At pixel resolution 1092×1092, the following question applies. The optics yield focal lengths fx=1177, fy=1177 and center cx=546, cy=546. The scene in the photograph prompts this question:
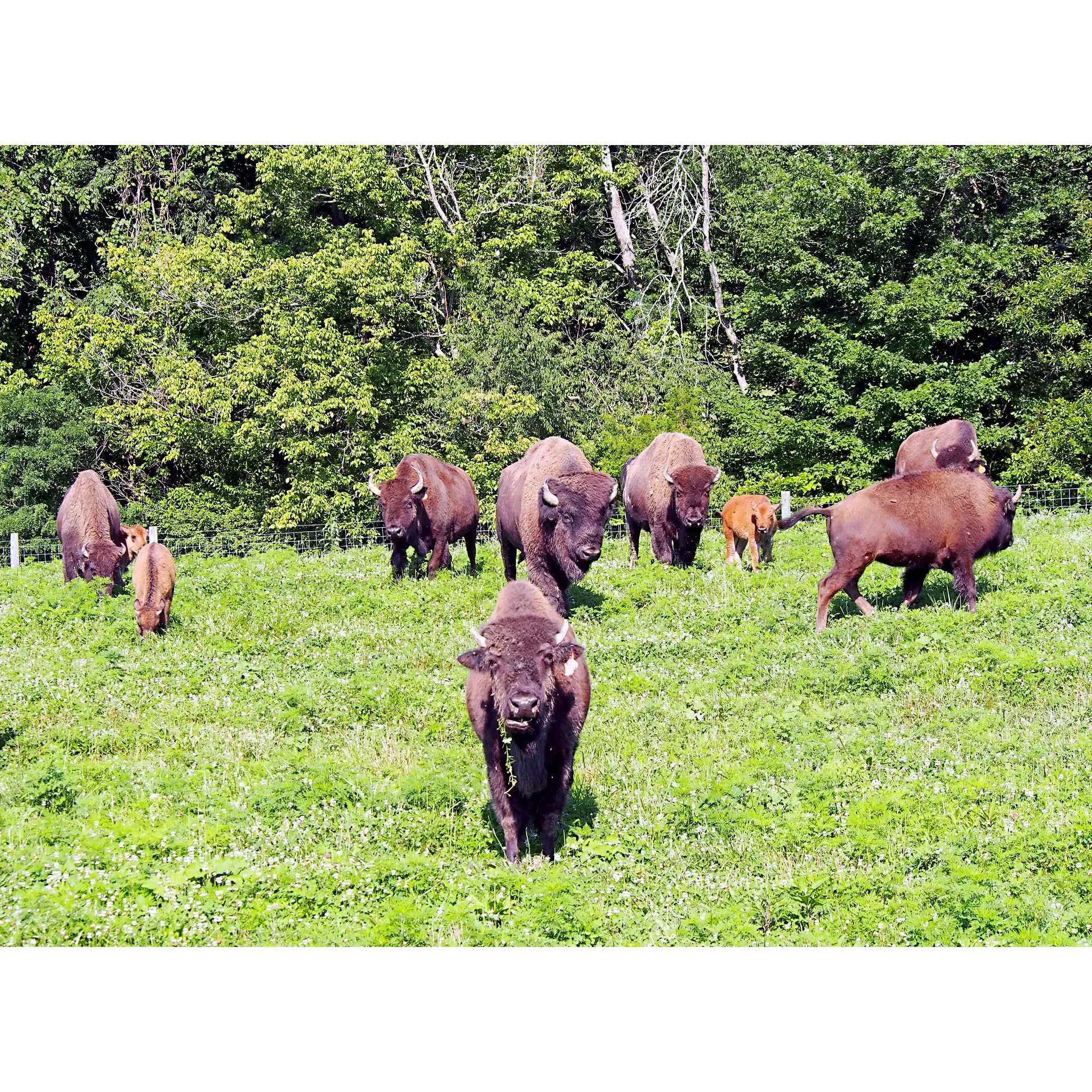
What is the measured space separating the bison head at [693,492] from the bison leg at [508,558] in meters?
3.13

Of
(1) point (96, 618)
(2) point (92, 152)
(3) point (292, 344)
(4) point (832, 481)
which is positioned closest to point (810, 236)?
(4) point (832, 481)

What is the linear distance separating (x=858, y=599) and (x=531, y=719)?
930 cm

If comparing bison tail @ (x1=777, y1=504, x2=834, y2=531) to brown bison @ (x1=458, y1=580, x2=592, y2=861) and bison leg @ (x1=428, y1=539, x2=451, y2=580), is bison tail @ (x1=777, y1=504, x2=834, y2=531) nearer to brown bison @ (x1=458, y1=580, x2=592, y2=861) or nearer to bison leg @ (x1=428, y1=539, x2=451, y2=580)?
bison leg @ (x1=428, y1=539, x2=451, y2=580)

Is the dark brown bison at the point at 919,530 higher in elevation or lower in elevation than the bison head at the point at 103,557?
higher

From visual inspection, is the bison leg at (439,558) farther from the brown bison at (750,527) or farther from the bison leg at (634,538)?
the brown bison at (750,527)

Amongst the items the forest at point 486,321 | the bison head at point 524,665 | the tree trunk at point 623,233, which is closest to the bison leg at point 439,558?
the bison head at point 524,665

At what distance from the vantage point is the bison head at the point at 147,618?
17.3 m

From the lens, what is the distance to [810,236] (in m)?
41.5

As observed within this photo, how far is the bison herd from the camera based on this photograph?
887cm

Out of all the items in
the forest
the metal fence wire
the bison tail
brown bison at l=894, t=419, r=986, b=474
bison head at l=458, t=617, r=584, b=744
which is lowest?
the metal fence wire

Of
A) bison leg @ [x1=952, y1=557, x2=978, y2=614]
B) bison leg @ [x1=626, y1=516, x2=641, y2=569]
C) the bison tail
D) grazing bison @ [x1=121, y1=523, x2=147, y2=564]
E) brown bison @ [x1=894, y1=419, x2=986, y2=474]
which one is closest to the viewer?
bison leg @ [x1=952, y1=557, x2=978, y2=614]

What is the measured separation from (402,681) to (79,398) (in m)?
30.1

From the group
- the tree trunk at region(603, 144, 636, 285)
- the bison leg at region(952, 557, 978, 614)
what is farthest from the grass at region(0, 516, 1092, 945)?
the tree trunk at region(603, 144, 636, 285)

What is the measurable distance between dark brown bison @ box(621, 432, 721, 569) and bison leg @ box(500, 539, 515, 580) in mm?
3104
